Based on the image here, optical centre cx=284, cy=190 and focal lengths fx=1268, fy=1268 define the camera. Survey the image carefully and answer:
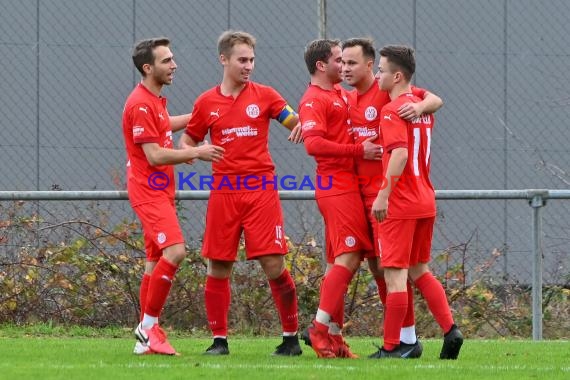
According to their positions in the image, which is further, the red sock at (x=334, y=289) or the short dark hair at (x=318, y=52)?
the short dark hair at (x=318, y=52)

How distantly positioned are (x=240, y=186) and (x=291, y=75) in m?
4.66

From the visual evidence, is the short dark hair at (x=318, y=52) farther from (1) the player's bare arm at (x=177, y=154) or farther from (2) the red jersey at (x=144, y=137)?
(2) the red jersey at (x=144, y=137)

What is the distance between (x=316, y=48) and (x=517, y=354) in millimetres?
2547

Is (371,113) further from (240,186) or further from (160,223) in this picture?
(160,223)

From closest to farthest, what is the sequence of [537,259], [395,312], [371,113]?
[395,312] → [371,113] → [537,259]

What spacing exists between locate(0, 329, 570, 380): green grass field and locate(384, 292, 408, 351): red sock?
21 centimetres

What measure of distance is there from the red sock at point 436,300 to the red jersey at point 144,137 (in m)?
1.79

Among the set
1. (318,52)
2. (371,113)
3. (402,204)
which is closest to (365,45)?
(318,52)

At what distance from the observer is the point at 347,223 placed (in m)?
8.42

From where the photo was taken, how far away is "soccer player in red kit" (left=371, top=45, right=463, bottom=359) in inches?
313

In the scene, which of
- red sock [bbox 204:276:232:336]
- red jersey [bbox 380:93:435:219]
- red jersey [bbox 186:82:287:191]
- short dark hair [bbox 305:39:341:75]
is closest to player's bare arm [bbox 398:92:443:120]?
red jersey [bbox 380:93:435:219]

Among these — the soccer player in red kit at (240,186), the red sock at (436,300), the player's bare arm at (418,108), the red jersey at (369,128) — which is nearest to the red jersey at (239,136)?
the soccer player in red kit at (240,186)

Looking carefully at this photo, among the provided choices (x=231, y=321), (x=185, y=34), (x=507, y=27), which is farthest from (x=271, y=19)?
(x=231, y=321)

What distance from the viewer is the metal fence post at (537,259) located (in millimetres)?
10461
